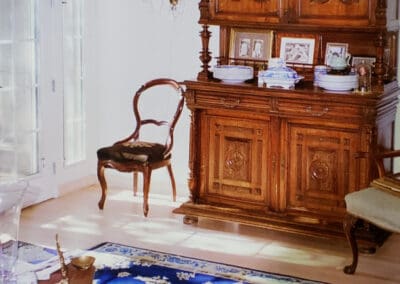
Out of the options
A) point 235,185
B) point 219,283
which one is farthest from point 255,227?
point 219,283

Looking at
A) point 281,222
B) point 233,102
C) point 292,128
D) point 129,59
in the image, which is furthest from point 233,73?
point 129,59

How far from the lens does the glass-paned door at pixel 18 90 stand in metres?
5.26

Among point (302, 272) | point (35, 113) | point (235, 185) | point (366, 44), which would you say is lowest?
point (302, 272)

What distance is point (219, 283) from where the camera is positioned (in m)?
4.15

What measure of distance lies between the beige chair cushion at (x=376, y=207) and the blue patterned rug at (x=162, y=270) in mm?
453

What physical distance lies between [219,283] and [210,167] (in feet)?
3.78

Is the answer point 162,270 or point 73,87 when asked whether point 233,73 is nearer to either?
point 162,270

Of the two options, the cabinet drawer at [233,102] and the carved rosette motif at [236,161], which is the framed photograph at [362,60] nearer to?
the cabinet drawer at [233,102]

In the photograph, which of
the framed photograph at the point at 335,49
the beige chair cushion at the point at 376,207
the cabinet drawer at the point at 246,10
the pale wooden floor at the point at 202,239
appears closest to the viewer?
the beige chair cushion at the point at 376,207

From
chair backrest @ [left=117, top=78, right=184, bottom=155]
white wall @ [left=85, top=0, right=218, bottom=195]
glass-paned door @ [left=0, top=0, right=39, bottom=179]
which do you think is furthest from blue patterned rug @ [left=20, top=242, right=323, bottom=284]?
white wall @ [left=85, top=0, right=218, bottom=195]

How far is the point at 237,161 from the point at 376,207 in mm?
1138

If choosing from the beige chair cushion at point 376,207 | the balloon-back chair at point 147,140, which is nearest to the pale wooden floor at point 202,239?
the balloon-back chair at point 147,140

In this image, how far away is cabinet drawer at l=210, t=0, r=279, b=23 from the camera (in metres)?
4.95

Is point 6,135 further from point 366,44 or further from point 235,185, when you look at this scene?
point 366,44
